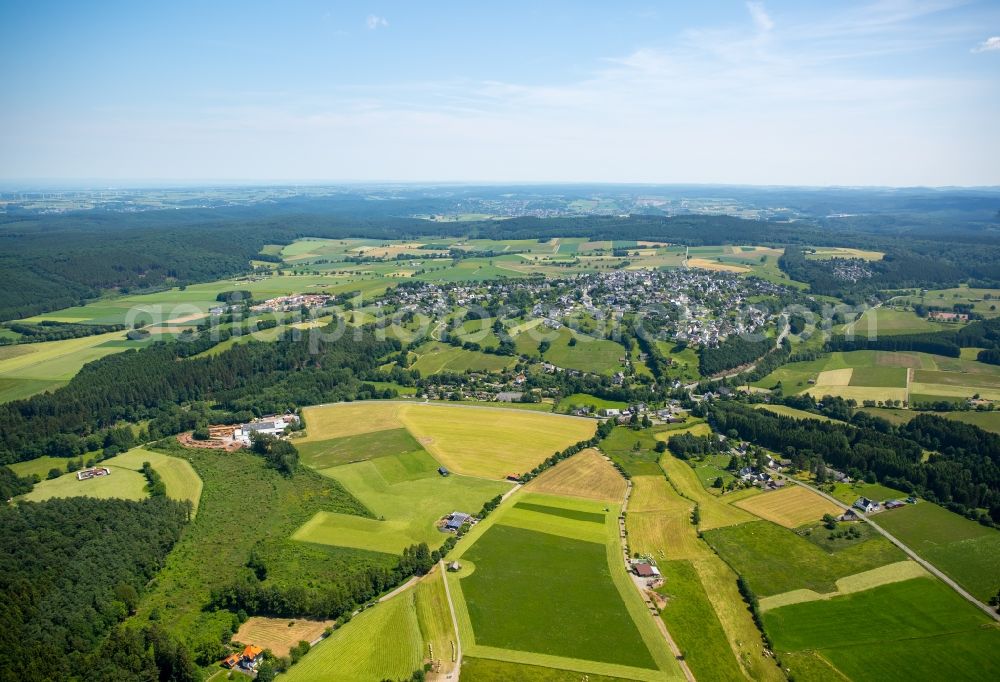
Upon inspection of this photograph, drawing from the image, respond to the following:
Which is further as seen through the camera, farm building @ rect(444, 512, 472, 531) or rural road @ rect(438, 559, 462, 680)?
farm building @ rect(444, 512, 472, 531)

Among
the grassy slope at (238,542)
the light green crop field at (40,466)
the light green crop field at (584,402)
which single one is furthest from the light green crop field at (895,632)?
the light green crop field at (40,466)

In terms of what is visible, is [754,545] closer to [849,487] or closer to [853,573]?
[853,573]

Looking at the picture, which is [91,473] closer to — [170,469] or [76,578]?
[170,469]

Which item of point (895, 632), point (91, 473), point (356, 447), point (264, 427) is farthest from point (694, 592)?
point (91, 473)

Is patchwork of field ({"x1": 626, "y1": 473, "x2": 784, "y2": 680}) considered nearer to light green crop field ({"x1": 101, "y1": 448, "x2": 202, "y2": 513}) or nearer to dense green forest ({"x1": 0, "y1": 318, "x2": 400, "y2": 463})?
light green crop field ({"x1": 101, "y1": 448, "x2": 202, "y2": 513})

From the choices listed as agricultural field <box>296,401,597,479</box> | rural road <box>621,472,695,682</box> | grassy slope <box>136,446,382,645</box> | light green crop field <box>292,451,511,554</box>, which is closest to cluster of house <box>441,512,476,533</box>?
light green crop field <box>292,451,511,554</box>

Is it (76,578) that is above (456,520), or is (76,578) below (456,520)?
above

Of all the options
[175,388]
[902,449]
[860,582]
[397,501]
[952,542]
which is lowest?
[860,582]
